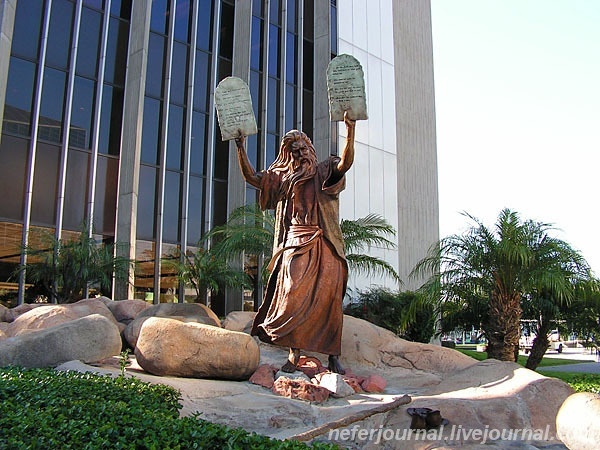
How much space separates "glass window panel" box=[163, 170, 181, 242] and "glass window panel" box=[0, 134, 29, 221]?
4463mm

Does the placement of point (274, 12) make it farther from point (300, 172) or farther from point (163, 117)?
point (300, 172)

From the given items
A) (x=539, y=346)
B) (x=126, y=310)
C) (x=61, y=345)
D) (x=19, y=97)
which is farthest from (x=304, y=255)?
(x=19, y=97)

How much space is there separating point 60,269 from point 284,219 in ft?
34.0

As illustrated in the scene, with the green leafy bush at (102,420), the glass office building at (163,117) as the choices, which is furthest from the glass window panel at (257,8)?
the green leafy bush at (102,420)

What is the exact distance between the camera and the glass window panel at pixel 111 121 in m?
18.6

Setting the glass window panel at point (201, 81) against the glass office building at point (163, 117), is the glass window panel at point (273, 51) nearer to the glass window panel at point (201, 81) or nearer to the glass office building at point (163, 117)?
the glass office building at point (163, 117)

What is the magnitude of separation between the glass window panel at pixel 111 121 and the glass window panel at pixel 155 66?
120 centimetres

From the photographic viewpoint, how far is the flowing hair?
693 cm

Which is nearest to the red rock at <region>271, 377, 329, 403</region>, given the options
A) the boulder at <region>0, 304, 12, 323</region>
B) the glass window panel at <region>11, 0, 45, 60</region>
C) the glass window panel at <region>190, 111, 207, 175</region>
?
the boulder at <region>0, 304, 12, 323</region>

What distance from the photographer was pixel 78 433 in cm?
355

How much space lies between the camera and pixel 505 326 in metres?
11.3

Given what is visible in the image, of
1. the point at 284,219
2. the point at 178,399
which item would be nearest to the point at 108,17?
the point at 284,219

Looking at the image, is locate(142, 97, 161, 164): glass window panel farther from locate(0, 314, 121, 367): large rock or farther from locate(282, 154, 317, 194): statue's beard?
locate(282, 154, 317, 194): statue's beard

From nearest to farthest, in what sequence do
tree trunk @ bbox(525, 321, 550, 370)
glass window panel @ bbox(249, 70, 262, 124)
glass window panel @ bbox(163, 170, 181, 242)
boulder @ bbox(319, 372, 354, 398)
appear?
boulder @ bbox(319, 372, 354, 398), tree trunk @ bbox(525, 321, 550, 370), glass window panel @ bbox(163, 170, 181, 242), glass window panel @ bbox(249, 70, 262, 124)
